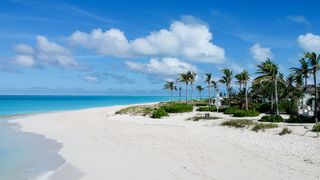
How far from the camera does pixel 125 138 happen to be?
2623 cm

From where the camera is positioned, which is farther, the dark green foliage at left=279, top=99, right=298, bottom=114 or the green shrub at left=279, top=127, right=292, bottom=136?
the dark green foliage at left=279, top=99, right=298, bottom=114

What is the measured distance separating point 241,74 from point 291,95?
11737 mm

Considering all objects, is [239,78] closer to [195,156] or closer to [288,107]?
[288,107]

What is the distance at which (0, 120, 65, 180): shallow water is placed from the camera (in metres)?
15.7

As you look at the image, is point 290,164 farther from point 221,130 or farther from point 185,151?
point 221,130

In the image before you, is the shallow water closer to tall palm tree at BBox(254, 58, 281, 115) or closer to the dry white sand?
the dry white sand

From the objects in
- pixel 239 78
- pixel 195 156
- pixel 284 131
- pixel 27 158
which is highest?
pixel 239 78

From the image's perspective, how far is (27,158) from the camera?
63.1 ft

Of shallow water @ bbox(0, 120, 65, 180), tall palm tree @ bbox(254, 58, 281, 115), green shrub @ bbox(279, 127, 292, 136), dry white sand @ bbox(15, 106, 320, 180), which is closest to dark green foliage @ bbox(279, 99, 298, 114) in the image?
tall palm tree @ bbox(254, 58, 281, 115)

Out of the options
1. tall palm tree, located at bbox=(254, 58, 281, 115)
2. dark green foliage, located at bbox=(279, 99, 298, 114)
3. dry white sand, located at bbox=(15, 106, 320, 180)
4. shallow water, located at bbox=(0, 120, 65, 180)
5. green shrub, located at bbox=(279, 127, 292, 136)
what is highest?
tall palm tree, located at bbox=(254, 58, 281, 115)

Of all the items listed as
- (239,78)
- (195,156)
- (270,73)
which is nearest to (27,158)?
(195,156)

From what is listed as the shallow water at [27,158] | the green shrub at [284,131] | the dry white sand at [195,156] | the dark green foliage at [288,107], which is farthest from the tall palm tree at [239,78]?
the shallow water at [27,158]

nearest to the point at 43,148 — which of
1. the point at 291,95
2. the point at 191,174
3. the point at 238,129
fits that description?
the point at 191,174

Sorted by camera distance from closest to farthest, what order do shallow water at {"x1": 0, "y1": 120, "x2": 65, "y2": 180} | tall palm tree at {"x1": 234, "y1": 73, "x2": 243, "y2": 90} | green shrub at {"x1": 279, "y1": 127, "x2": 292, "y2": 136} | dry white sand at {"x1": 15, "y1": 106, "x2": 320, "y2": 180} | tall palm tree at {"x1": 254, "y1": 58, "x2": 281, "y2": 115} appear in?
dry white sand at {"x1": 15, "y1": 106, "x2": 320, "y2": 180} → shallow water at {"x1": 0, "y1": 120, "x2": 65, "y2": 180} → green shrub at {"x1": 279, "y1": 127, "x2": 292, "y2": 136} → tall palm tree at {"x1": 254, "y1": 58, "x2": 281, "y2": 115} → tall palm tree at {"x1": 234, "y1": 73, "x2": 243, "y2": 90}
